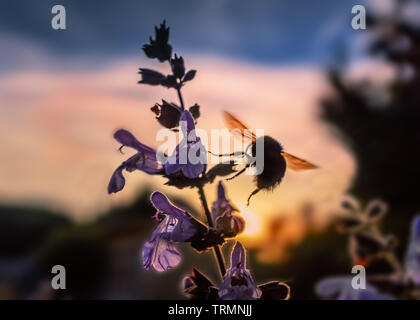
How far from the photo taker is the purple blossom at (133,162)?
0.87 m

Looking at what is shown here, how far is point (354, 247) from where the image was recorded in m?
1.76

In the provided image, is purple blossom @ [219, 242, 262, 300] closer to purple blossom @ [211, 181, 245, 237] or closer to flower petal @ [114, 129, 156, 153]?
purple blossom @ [211, 181, 245, 237]

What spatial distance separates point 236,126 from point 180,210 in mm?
225

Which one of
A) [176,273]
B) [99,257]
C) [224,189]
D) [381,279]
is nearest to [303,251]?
[176,273]

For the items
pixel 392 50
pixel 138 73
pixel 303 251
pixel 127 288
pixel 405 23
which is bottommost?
pixel 127 288

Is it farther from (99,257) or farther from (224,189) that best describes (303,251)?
(224,189)

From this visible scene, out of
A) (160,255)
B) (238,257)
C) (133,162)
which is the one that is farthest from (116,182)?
(238,257)

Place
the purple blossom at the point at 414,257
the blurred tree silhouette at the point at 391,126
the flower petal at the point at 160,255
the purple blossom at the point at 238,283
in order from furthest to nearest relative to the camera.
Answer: the blurred tree silhouette at the point at 391,126 < the purple blossom at the point at 414,257 < the flower petal at the point at 160,255 < the purple blossom at the point at 238,283

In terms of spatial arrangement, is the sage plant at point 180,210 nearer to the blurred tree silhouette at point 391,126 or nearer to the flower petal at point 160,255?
the flower petal at point 160,255

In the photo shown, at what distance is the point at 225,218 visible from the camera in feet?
2.97

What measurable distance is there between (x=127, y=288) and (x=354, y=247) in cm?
902

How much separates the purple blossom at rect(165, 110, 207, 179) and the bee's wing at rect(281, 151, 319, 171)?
0.63 feet

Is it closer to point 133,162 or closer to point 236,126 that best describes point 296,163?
point 236,126

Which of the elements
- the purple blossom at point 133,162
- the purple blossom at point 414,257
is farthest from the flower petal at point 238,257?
the purple blossom at point 414,257
